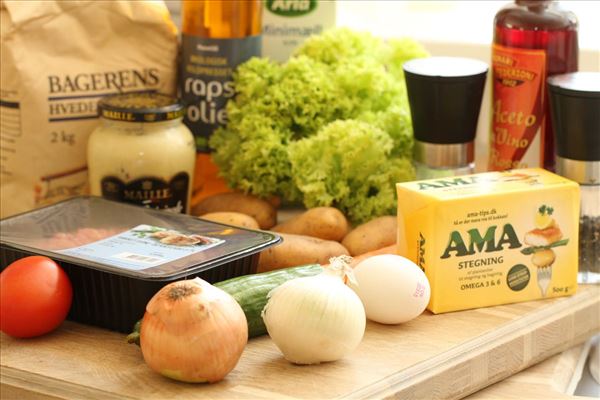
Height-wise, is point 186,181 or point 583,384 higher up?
point 186,181

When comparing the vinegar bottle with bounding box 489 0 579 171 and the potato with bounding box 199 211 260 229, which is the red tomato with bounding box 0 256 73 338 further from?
the vinegar bottle with bounding box 489 0 579 171

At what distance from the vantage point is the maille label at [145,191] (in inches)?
56.5

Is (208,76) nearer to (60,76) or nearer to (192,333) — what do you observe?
(60,76)

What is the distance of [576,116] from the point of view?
1259mm

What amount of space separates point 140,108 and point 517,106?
0.50 meters

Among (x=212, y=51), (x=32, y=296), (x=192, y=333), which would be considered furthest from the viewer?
(x=212, y=51)

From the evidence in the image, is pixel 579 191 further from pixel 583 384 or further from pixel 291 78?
pixel 291 78

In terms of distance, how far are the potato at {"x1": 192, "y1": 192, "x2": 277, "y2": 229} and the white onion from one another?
1.50 feet

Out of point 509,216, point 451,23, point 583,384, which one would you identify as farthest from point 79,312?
point 451,23

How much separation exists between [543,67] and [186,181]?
508 mm

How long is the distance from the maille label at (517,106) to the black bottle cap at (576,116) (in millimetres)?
71

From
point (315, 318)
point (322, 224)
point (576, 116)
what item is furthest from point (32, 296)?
point (576, 116)

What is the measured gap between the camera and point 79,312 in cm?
120

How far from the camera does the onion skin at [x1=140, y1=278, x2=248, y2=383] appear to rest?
0.99m
